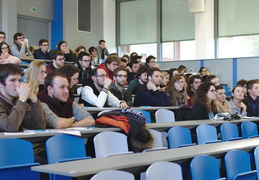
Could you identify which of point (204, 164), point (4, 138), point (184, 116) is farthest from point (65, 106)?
point (184, 116)

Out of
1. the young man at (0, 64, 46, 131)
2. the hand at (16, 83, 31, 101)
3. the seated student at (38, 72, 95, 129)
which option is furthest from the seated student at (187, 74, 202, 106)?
the hand at (16, 83, 31, 101)

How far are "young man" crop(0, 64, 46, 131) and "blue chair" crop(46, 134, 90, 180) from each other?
41 centimetres

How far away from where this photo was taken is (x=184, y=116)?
5672 mm

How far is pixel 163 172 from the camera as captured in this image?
92.5 inches

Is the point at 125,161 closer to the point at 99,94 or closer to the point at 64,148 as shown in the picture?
the point at 64,148

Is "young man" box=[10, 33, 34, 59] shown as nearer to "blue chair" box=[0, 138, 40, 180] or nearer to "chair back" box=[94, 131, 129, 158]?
"chair back" box=[94, 131, 129, 158]

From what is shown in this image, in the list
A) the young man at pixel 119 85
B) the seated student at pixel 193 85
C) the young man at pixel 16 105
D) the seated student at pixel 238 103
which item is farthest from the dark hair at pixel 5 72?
the seated student at pixel 193 85

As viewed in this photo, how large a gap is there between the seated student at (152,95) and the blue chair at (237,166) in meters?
2.95

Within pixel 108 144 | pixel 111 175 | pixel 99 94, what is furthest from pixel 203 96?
pixel 111 175

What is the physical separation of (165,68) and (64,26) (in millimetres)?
3320

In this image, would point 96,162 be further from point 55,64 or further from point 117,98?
point 55,64

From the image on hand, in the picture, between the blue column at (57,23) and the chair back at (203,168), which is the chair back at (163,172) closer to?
the chair back at (203,168)

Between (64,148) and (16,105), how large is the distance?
57 cm

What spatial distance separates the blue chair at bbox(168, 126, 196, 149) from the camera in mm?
3896
